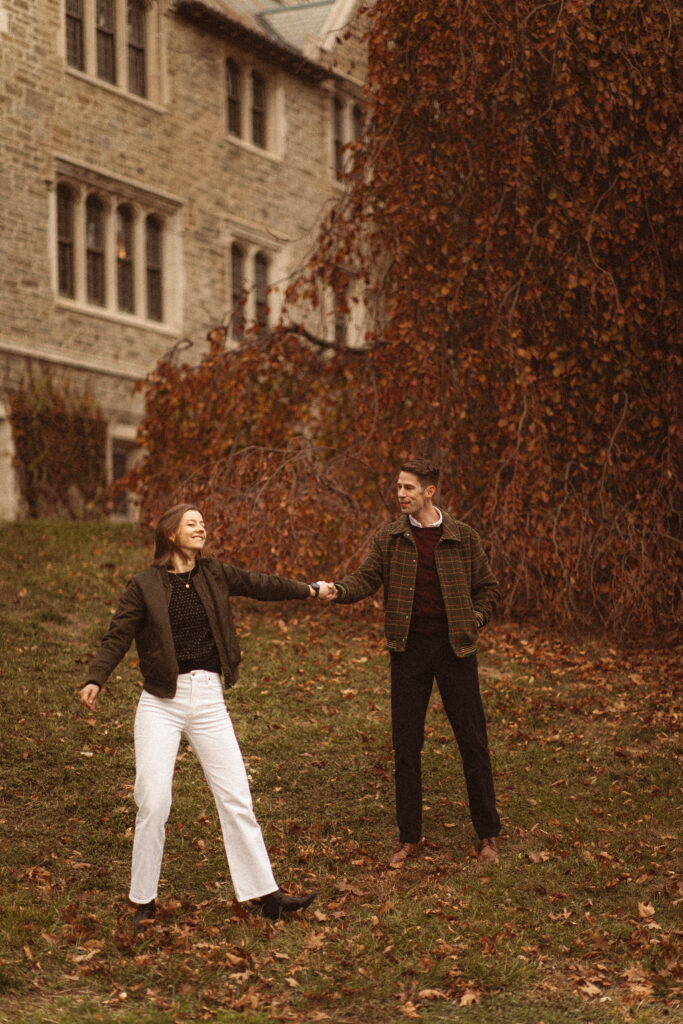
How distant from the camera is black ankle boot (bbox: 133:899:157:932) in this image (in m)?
5.80

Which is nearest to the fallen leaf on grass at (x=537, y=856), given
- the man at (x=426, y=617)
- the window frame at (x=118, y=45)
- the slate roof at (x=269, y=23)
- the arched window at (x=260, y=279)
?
the man at (x=426, y=617)

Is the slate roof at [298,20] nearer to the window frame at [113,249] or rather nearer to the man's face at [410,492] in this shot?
the window frame at [113,249]

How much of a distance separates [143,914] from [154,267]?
1583 centimetres

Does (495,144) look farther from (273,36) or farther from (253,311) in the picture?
(273,36)

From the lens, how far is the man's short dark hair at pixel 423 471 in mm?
6656

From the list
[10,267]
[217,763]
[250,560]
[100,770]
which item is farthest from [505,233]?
[10,267]

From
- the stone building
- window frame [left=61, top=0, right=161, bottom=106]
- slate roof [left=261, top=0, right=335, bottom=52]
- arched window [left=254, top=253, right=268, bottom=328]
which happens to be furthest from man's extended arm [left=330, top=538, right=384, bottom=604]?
slate roof [left=261, top=0, right=335, bottom=52]

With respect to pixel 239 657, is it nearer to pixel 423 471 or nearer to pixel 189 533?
pixel 189 533

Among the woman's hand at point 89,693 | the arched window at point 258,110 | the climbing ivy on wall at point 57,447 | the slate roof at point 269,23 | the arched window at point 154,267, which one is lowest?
the woman's hand at point 89,693

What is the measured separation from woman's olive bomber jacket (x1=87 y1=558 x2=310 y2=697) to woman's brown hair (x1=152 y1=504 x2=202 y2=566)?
0.05 meters

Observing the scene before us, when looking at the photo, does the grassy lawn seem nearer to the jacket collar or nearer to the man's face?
the jacket collar

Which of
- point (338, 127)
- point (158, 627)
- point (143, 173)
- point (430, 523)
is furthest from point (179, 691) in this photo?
point (338, 127)

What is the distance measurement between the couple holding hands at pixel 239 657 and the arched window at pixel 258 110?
670 inches

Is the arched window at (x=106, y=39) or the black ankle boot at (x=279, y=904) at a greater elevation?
the arched window at (x=106, y=39)
